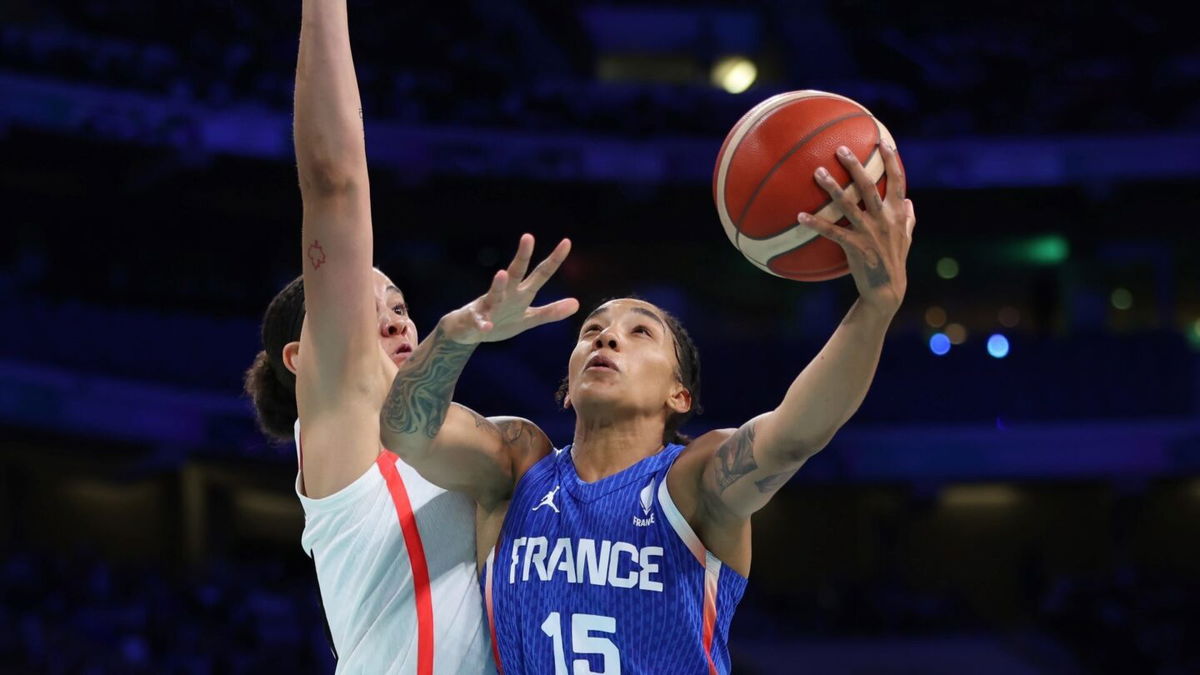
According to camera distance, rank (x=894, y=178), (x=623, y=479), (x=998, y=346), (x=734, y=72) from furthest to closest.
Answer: (x=734, y=72)
(x=998, y=346)
(x=623, y=479)
(x=894, y=178)

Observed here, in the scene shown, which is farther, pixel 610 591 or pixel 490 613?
pixel 490 613

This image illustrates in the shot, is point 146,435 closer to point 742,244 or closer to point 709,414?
point 709,414

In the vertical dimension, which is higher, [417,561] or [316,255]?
[316,255]

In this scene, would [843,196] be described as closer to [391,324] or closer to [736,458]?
[736,458]

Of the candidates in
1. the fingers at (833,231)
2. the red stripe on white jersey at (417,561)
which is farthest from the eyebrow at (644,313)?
the fingers at (833,231)

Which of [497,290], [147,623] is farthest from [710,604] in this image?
[147,623]

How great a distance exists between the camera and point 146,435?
49.8ft

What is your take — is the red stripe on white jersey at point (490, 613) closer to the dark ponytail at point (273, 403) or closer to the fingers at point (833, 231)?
the dark ponytail at point (273, 403)

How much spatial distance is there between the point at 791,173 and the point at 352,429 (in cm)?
117

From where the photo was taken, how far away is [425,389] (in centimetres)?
294

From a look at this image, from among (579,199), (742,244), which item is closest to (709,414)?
(579,199)

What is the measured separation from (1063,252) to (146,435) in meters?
A: 13.4

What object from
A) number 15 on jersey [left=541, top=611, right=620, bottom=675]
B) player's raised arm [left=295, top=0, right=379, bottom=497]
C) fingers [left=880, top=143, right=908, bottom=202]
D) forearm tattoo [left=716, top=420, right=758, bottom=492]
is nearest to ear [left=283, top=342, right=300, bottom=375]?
player's raised arm [left=295, top=0, right=379, bottom=497]

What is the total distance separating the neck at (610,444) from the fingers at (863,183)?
3.04 ft
